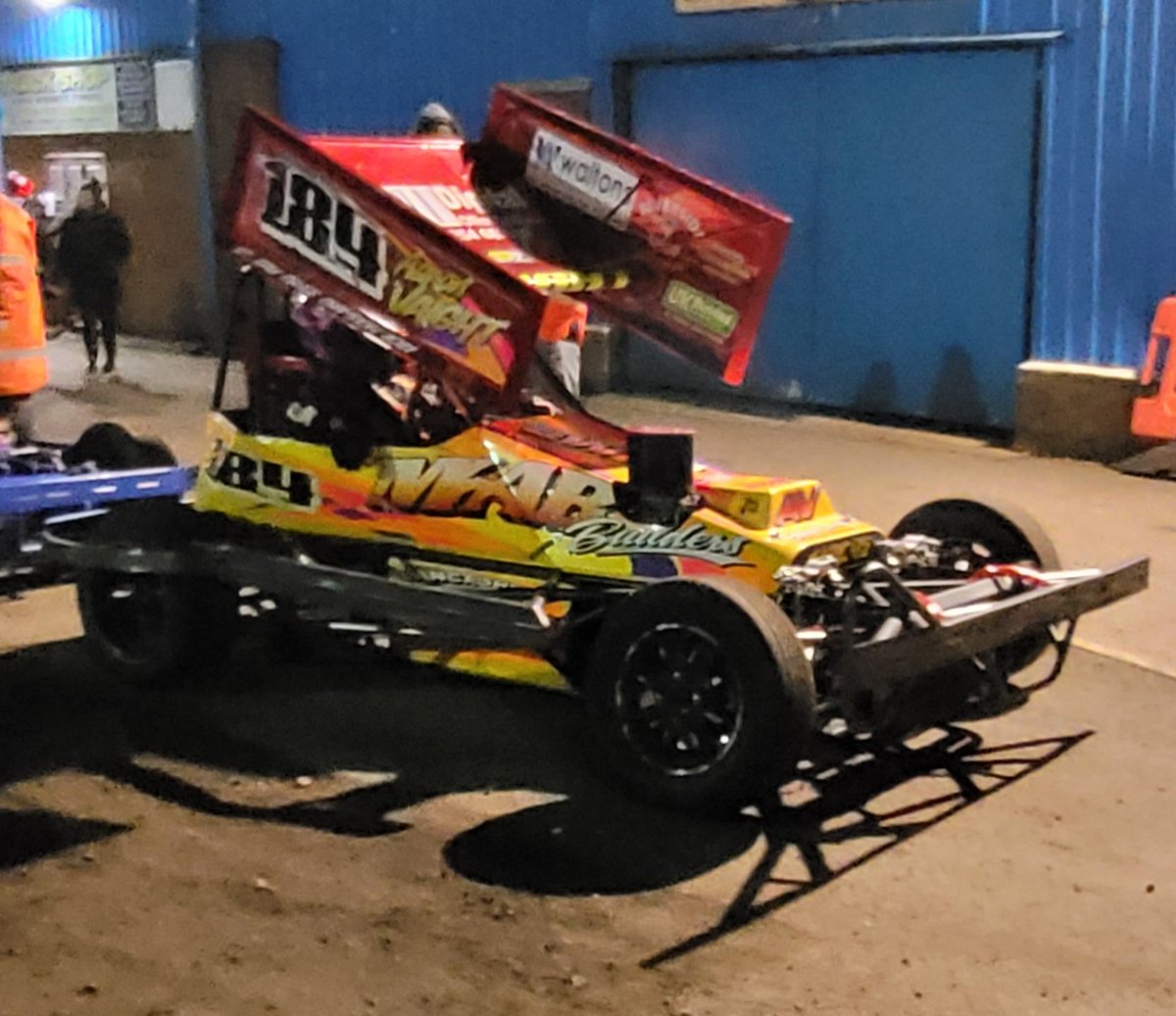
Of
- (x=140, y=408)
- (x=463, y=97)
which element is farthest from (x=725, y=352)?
(x=463, y=97)

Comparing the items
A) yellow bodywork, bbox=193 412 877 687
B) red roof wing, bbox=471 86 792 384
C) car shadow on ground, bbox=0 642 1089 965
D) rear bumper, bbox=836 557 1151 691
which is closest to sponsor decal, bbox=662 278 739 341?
red roof wing, bbox=471 86 792 384

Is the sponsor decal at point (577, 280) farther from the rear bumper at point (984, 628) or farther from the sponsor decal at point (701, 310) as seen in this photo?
the rear bumper at point (984, 628)

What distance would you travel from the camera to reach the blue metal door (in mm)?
12586

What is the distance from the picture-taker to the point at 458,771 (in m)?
6.15

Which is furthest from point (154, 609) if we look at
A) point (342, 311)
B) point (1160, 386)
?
point (1160, 386)

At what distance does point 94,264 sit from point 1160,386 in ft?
33.1

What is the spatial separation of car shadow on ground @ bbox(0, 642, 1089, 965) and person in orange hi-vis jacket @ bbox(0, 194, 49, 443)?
5.74ft

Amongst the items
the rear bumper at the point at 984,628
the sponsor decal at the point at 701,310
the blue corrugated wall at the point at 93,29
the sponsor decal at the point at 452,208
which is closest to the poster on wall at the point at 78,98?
the blue corrugated wall at the point at 93,29

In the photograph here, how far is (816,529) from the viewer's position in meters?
6.12

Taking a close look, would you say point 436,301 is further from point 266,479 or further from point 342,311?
point 266,479

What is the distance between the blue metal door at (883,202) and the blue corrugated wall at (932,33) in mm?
260

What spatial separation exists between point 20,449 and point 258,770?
112 inches

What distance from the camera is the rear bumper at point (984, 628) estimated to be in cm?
536

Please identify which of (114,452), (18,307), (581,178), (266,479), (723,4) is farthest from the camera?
(723,4)
